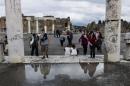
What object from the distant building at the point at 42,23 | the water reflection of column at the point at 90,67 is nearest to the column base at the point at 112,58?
the water reflection of column at the point at 90,67

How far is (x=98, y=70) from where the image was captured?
Result: 12.4 m

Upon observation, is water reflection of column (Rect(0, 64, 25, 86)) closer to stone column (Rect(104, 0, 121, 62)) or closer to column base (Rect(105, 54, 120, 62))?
column base (Rect(105, 54, 120, 62))

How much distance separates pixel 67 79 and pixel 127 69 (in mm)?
3610

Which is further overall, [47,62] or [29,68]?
[47,62]

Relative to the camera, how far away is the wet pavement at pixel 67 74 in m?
9.89

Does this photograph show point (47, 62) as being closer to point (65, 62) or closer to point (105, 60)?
point (65, 62)

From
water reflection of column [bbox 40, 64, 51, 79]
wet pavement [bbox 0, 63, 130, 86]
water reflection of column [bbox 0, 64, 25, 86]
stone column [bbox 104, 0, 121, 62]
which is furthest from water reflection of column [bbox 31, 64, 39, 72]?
stone column [bbox 104, 0, 121, 62]

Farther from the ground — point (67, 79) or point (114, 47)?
point (114, 47)

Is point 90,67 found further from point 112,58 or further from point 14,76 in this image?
point 14,76

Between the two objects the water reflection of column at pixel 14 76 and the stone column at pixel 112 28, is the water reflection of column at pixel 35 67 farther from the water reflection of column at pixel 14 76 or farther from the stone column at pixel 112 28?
the stone column at pixel 112 28

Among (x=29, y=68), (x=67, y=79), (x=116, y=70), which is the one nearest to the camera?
(x=67, y=79)

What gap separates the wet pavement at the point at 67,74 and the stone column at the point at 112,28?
79cm

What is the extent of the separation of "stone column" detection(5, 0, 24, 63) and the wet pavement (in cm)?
79

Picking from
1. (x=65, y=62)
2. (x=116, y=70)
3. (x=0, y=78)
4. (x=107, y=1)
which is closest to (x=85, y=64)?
(x=65, y=62)
